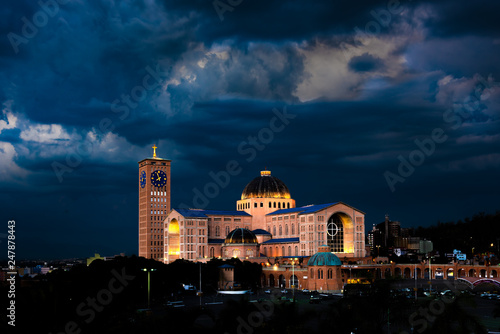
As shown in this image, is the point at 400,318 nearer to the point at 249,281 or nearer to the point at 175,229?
the point at 249,281

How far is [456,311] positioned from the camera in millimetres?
43281

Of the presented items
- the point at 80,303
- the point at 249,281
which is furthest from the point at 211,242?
the point at 80,303

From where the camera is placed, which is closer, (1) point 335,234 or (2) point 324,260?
(2) point 324,260

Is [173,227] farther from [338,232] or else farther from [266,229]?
[338,232]

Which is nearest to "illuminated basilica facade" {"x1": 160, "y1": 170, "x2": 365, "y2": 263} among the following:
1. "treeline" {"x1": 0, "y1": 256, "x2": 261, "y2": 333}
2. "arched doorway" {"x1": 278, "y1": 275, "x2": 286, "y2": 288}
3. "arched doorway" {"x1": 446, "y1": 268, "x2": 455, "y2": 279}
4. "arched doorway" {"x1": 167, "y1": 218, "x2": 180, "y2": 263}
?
"arched doorway" {"x1": 167, "y1": 218, "x2": 180, "y2": 263}

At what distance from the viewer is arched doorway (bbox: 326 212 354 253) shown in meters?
167

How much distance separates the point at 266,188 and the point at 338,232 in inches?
1136

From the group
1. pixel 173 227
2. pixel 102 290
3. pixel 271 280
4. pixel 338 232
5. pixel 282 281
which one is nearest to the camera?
pixel 102 290

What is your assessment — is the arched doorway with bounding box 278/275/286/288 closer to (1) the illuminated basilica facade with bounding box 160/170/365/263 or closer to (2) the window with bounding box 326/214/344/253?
(1) the illuminated basilica facade with bounding box 160/170/365/263

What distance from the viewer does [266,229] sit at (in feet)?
601

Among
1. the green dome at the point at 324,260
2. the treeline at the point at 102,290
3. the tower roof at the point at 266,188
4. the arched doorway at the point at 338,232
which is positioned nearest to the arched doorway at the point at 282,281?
the treeline at the point at 102,290

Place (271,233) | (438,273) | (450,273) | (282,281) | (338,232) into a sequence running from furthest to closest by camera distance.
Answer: (271,233), (338,232), (438,273), (450,273), (282,281)

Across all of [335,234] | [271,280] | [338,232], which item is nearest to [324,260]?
[271,280]

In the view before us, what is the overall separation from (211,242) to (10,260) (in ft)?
409
